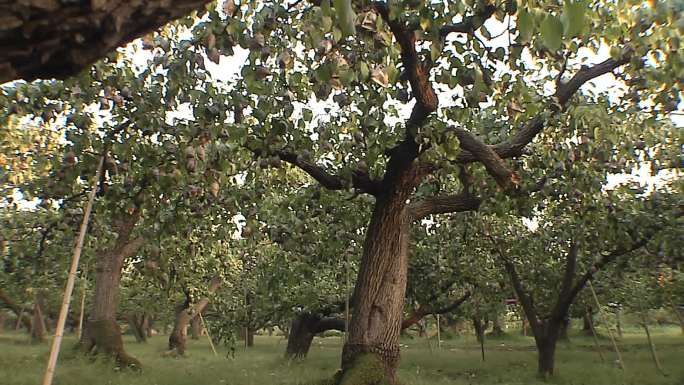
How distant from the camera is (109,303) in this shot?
15531 mm

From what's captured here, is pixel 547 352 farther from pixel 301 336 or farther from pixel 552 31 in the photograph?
pixel 552 31

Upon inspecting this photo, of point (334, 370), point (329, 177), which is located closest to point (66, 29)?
point (329, 177)

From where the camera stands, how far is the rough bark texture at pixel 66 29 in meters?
1.82

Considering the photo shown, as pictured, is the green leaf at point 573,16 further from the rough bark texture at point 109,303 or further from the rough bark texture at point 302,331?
the rough bark texture at point 302,331

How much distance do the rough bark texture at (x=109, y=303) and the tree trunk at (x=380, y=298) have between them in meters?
9.32

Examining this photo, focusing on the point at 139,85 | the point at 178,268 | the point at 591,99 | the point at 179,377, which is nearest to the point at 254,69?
the point at 139,85

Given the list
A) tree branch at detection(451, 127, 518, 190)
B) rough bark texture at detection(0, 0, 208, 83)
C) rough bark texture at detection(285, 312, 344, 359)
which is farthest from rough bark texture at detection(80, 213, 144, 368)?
rough bark texture at detection(0, 0, 208, 83)

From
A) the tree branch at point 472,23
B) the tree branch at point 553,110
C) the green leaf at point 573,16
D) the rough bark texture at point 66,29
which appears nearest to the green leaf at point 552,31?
the green leaf at point 573,16

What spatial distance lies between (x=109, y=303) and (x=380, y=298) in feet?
36.1

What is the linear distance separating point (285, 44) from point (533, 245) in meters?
14.9

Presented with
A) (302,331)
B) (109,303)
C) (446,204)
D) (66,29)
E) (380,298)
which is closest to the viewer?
(66,29)

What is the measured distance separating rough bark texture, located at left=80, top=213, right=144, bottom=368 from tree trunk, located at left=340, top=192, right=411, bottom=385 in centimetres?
932

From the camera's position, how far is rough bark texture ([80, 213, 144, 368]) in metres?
14.9

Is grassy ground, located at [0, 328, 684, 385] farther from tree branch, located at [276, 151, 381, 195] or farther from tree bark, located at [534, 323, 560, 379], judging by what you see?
tree branch, located at [276, 151, 381, 195]
